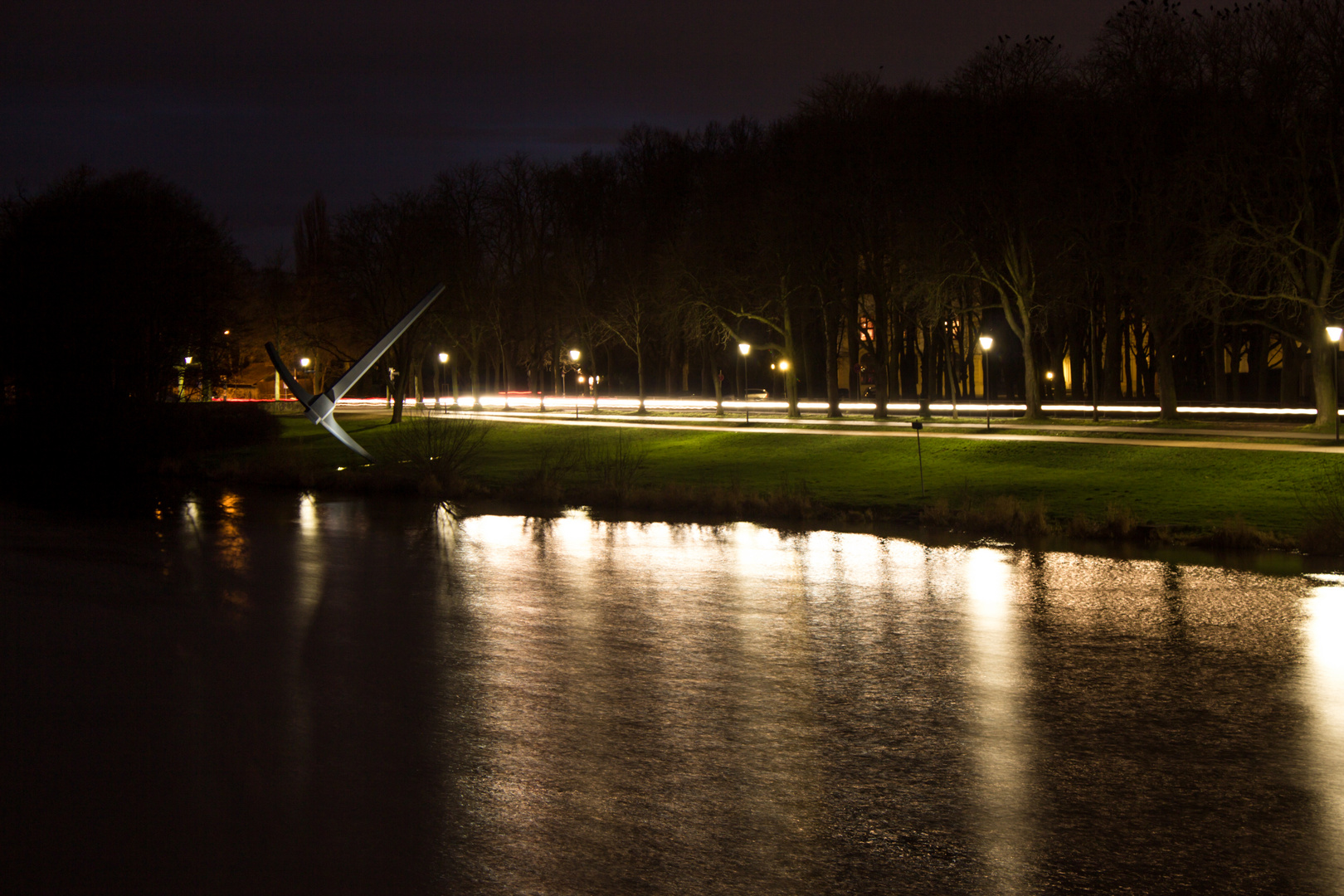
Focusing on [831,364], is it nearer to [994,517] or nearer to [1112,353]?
[1112,353]

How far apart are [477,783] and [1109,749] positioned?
430cm

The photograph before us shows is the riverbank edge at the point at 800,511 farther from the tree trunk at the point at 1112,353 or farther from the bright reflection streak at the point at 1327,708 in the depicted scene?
the tree trunk at the point at 1112,353

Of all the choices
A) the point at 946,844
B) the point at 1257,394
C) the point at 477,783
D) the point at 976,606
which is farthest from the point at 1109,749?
the point at 1257,394

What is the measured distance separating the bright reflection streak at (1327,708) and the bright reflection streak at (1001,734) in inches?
60.7

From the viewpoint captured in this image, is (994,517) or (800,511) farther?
(800,511)

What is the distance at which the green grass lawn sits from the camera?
931 inches

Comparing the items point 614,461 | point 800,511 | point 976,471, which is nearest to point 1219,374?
point 976,471

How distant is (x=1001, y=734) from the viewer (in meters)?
8.41

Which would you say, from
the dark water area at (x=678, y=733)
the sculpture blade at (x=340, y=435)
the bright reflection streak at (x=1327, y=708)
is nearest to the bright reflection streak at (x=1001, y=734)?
the dark water area at (x=678, y=733)

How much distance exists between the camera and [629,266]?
208 ft

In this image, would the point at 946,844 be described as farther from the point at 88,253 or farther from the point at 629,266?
the point at 629,266

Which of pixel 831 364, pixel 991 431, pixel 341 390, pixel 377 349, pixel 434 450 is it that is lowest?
pixel 991 431

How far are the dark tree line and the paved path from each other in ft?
12.5

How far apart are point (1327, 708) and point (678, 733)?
5.04 meters
